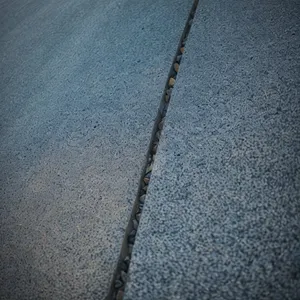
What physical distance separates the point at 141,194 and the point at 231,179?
485 mm

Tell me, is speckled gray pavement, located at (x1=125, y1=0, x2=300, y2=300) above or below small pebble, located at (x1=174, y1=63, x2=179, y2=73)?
below

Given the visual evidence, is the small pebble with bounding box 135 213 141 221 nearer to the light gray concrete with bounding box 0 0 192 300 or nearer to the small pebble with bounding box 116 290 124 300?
the light gray concrete with bounding box 0 0 192 300

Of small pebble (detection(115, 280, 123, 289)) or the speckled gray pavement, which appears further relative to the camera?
small pebble (detection(115, 280, 123, 289))

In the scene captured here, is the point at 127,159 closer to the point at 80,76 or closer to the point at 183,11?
the point at 80,76

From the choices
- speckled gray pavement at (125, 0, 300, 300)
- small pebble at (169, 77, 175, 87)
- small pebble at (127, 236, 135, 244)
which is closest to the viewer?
speckled gray pavement at (125, 0, 300, 300)

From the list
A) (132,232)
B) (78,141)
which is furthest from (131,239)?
(78,141)

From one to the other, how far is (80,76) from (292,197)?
200 centimetres

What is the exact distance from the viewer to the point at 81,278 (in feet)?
3.27

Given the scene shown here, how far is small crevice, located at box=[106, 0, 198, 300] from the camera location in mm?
965

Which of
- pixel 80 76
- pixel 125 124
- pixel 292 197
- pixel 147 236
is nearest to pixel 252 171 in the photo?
pixel 292 197

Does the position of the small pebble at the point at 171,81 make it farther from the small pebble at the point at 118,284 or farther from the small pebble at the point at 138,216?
the small pebble at the point at 118,284

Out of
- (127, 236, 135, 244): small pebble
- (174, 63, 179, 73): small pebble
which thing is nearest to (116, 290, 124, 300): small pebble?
(127, 236, 135, 244): small pebble

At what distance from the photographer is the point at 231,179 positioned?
1043 millimetres

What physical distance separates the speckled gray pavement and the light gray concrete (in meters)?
0.19
